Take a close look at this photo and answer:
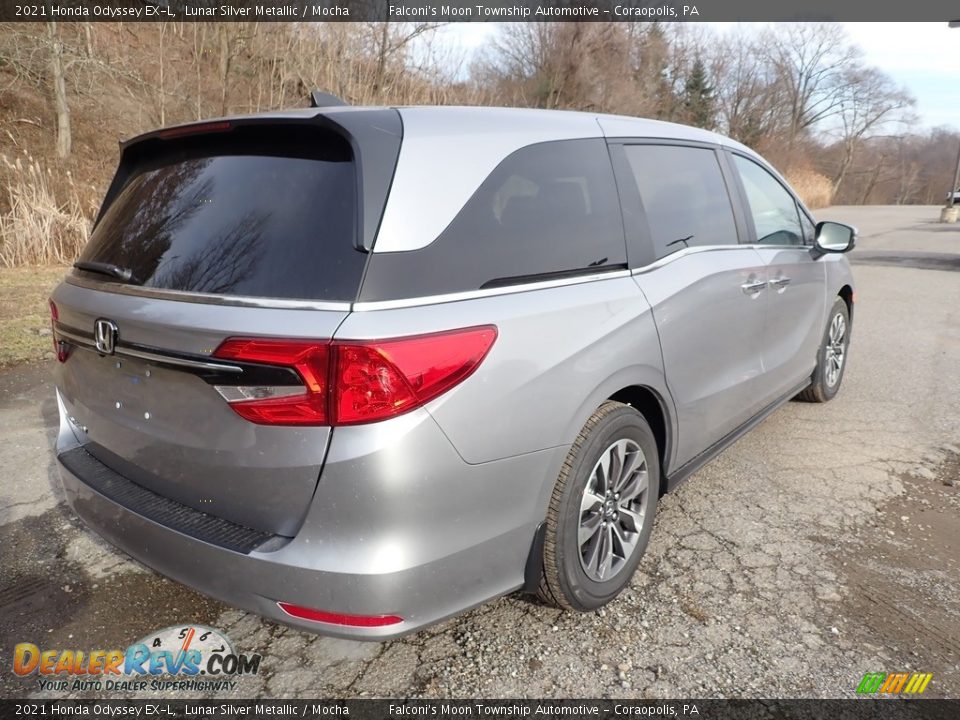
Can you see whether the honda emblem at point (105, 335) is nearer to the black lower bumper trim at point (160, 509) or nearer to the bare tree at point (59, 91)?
the black lower bumper trim at point (160, 509)

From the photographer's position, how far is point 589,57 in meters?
27.7

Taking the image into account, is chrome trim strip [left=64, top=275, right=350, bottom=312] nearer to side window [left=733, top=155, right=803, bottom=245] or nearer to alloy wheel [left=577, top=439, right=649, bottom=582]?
alloy wheel [left=577, top=439, right=649, bottom=582]

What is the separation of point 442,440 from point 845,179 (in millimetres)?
73127

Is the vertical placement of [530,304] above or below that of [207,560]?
above

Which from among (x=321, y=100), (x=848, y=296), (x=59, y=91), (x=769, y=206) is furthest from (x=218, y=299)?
(x=59, y=91)

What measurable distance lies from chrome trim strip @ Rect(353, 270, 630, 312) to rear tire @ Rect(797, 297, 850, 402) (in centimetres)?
290

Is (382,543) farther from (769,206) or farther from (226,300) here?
(769,206)

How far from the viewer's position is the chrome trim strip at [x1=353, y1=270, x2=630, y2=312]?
1.76m

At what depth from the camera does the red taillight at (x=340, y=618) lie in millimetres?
1801

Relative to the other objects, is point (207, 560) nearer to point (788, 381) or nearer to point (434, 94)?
point (788, 381)

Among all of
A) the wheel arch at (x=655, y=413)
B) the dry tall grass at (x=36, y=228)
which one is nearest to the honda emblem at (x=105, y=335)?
the wheel arch at (x=655, y=413)

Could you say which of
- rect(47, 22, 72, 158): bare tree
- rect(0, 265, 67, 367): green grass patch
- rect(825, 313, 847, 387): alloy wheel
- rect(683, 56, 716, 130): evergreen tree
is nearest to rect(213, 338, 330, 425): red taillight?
rect(825, 313, 847, 387): alloy wheel

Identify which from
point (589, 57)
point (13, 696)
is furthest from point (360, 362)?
point (589, 57)

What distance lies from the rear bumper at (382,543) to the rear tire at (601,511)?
0.27 metres
